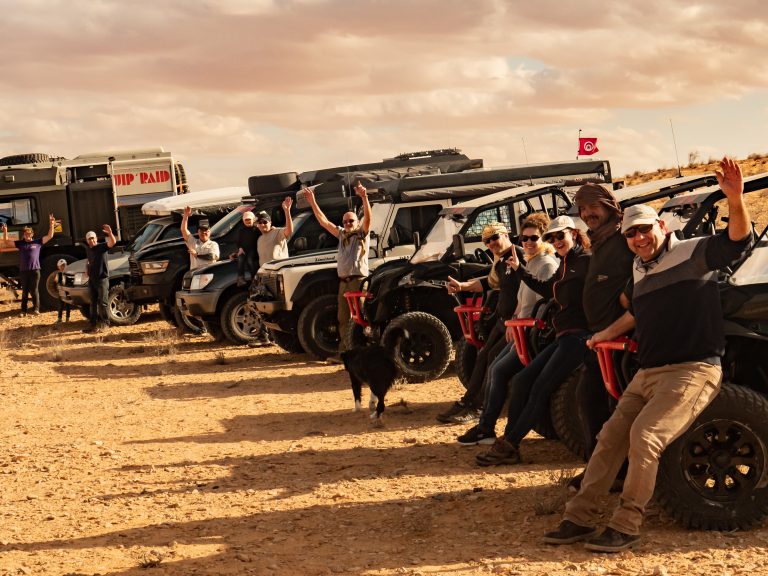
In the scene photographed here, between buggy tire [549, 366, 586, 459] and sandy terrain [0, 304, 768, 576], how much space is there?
0.22 metres

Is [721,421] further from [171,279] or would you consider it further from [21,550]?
[171,279]

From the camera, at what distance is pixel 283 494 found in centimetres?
757

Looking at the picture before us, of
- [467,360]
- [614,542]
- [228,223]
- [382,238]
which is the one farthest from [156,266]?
[614,542]

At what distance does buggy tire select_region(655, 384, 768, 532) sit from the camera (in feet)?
19.4

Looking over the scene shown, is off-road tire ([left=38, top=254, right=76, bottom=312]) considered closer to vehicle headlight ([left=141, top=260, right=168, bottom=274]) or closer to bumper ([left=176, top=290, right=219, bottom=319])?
vehicle headlight ([left=141, top=260, right=168, bottom=274])

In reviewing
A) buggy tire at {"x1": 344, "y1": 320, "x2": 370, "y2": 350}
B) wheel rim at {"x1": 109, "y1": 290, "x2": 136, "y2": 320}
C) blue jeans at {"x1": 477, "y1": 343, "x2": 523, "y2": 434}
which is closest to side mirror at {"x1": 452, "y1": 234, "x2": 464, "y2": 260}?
buggy tire at {"x1": 344, "y1": 320, "x2": 370, "y2": 350}

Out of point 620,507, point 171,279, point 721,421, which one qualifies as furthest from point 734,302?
point 171,279

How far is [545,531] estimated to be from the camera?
623 cm

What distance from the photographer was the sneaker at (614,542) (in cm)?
569

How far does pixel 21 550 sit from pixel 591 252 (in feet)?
11.6

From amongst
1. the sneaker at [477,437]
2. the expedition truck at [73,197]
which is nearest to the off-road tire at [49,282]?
the expedition truck at [73,197]

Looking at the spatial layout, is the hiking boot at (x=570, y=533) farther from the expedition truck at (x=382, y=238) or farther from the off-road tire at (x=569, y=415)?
the expedition truck at (x=382, y=238)

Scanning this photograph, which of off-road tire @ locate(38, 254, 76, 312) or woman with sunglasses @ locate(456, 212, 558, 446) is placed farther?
off-road tire @ locate(38, 254, 76, 312)

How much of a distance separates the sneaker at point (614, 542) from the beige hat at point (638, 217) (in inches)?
56.7
